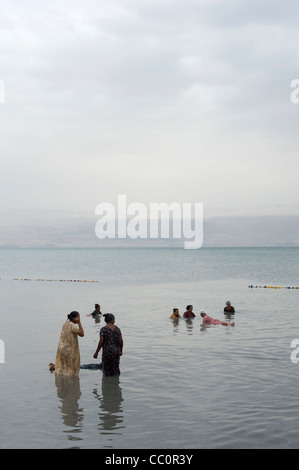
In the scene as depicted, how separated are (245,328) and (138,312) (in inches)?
349

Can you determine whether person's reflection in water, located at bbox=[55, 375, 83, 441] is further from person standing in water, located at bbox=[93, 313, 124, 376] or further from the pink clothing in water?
the pink clothing in water

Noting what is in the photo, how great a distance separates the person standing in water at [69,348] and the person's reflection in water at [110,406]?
40.7 inches

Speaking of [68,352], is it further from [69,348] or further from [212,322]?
[212,322]

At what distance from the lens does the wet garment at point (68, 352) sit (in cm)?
1458

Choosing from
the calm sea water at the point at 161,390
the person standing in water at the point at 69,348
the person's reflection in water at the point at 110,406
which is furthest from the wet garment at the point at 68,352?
the person's reflection in water at the point at 110,406

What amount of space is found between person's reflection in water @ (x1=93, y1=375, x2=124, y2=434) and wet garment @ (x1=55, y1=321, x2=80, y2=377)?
3.32 ft

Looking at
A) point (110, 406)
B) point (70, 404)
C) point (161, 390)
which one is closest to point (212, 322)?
point (161, 390)

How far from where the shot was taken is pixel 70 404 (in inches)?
496

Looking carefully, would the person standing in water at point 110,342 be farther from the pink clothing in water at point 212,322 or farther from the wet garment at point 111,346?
the pink clothing in water at point 212,322

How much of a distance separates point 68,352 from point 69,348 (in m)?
0.14

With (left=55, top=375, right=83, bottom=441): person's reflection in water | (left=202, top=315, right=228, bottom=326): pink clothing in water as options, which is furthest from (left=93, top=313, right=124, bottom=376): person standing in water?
(left=202, top=315, right=228, bottom=326): pink clothing in water

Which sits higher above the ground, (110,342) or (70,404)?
(110,342)

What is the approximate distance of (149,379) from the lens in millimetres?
15047

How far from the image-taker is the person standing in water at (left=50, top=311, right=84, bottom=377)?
1451 cm
